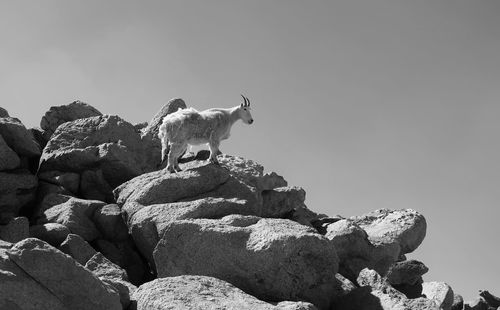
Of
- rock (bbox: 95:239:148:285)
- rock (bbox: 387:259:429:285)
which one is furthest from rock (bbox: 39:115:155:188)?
rock (bbox: 387:259:429:285)

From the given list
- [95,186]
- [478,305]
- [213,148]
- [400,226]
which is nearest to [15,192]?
[95,186]

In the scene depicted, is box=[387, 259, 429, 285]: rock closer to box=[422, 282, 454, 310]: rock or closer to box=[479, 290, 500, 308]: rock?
box=[422, 282, 454, 310]: rock

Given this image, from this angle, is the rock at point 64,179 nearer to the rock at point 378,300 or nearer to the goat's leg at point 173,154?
the goat's leg at point 173,154

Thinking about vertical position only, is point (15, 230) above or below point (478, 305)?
below

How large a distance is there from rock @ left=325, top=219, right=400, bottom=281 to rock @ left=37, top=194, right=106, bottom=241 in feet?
25.9

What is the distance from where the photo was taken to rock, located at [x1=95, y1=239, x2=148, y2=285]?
23000 millimetres

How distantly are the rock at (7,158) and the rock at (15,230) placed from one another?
395cm

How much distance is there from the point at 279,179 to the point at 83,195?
8.66 meters

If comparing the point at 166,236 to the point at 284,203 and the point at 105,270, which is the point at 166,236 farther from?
→ the point at 284,203

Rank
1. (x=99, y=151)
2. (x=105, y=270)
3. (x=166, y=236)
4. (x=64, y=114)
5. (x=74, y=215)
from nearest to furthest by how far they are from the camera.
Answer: (x=105, y=270) → (x=166, y=236) → (x=74, y=215) → (x=99, y=151) → (x=64, y=114)

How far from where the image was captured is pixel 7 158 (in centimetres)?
2623

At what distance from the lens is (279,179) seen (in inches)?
1252

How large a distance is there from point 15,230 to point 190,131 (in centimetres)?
757

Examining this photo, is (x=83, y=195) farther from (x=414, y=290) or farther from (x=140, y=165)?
(x=414, y=290)
